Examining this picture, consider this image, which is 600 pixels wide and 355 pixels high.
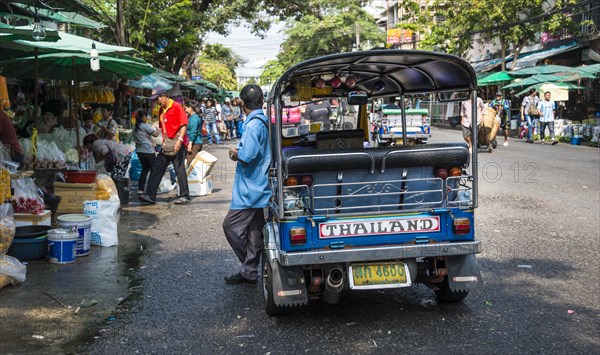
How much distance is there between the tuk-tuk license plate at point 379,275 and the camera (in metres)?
4.86

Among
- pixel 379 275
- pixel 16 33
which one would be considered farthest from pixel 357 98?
pixel 16 33

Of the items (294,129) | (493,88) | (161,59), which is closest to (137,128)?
(294,129)

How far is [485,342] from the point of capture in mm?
4645

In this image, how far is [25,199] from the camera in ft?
25.1

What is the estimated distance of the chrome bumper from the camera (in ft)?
15.8

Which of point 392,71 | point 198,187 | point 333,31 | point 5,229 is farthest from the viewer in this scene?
point 333,31

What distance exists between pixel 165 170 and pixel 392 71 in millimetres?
5934

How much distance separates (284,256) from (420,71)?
2.36 meters

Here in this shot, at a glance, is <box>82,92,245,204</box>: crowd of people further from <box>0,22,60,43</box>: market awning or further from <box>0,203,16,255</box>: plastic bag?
<box>0,203,16,255</box>: plastic bag

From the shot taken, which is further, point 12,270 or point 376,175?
point 12,270

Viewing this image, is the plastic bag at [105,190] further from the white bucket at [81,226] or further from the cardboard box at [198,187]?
the cardboard box at [198,187]

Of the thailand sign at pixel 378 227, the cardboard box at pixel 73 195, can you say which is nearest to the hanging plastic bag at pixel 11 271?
the cardboard box at pixel 73 195

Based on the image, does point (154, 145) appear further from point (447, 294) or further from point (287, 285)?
point (447, 294)

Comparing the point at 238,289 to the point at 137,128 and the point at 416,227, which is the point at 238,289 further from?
the point at 137,128
